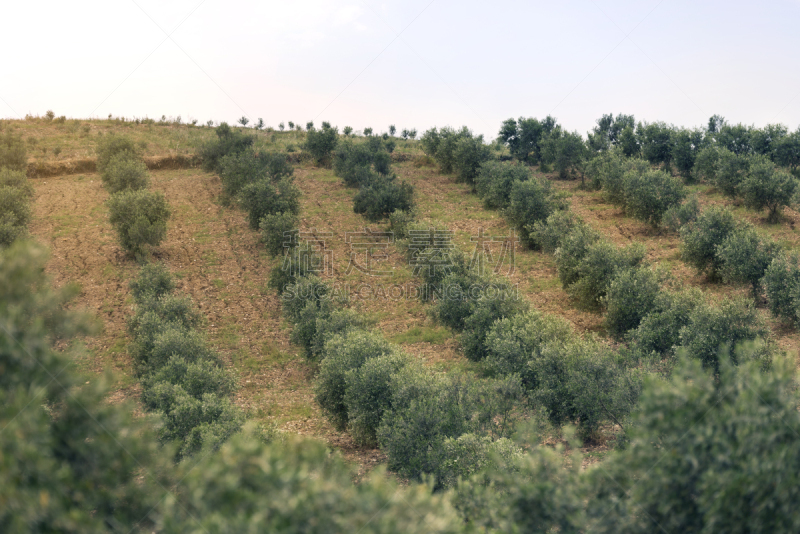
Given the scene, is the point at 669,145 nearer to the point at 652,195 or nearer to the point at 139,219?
the point at 652,195

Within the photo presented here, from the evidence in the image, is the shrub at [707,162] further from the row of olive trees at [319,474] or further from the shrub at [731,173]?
the row of olive trees at [319,474]

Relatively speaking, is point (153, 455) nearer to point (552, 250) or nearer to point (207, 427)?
point (207, 427)

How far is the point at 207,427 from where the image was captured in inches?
660

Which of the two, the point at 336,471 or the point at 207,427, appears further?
the point at 207,427

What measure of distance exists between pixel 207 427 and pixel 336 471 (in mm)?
10891

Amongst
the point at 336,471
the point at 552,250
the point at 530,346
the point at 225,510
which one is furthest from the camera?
the point at 552,250

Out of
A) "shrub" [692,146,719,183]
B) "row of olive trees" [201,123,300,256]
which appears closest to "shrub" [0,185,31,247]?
"row of olive trees" [201,123,300,256]

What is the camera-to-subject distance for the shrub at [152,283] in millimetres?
30328

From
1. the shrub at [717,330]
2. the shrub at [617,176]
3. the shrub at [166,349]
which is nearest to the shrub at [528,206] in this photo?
the shrub at [617,176]

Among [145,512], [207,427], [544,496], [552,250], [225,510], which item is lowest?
[207,427]

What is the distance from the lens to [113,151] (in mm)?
53969

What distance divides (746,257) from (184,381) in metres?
31.6

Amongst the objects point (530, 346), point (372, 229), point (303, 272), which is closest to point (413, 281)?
point (303, 272)

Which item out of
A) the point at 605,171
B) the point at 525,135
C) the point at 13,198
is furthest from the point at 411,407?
the point at 525,135
